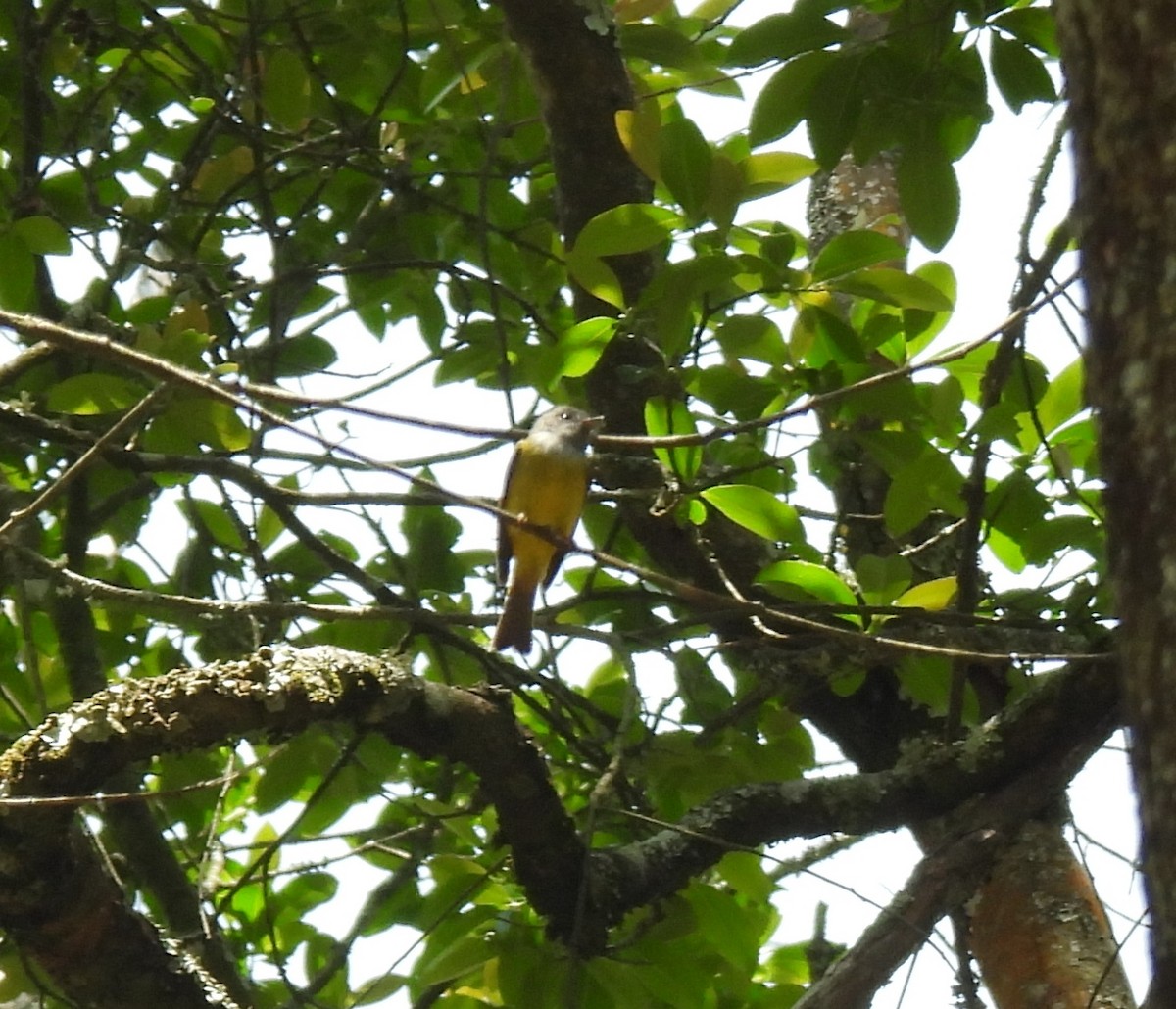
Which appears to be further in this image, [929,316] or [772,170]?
[929,316]

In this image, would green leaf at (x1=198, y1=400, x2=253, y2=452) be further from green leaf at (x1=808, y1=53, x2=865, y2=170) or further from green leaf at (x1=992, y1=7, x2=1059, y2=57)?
green leaf at (x1=992, y1=7, x2=1059, y2=57)

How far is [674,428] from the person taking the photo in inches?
120

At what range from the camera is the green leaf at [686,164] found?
113 inches

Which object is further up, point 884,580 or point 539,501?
point 539,501

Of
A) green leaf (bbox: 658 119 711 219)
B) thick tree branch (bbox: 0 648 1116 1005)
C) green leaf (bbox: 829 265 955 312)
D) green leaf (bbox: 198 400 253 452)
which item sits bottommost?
thick tree branch (bbox: 0 648 1116 1005)

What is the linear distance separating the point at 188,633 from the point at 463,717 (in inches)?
62.9

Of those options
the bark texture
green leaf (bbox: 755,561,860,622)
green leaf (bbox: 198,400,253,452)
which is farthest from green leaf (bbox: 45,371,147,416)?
the bark texture

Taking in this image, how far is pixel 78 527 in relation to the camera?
3906 millimetres

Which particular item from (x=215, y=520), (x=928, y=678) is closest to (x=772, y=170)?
(x=928, y=678)

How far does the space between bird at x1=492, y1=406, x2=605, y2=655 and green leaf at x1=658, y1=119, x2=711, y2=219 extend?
1156mm

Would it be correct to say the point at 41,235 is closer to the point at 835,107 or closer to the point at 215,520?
the point at 215,520

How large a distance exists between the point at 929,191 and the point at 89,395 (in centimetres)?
182

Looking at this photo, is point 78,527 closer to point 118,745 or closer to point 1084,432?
point 118,745

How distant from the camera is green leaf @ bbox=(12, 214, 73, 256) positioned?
329cm
